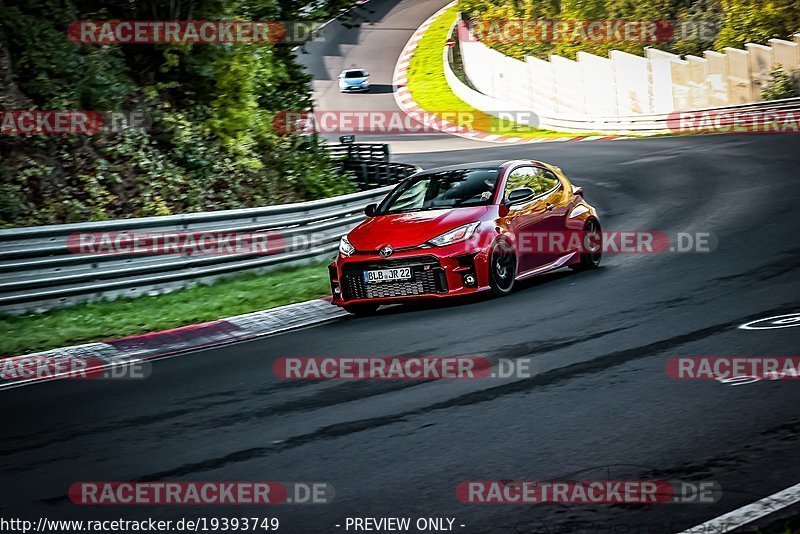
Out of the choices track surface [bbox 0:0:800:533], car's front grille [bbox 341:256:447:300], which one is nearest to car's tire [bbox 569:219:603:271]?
track surface [bbox 0:0:800:533]

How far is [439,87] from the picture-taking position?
2307 inches

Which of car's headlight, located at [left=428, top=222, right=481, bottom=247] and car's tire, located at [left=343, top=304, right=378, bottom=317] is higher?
car's headlight, located at [left=428, top=222, right=481, bottom=247]

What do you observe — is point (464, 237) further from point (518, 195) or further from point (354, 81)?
point (354, 81)

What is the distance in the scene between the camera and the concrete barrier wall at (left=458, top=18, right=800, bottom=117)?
127 feet

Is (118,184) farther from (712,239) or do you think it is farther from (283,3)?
(712,239)

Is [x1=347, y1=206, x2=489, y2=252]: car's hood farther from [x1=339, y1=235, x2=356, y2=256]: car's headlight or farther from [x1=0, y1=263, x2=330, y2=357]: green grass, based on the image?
[x1=0, y1=263, x2=330, y2=357]: green grass

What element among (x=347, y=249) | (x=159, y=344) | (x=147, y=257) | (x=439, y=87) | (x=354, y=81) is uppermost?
(x=354, y=81)

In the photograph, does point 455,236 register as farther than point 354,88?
No

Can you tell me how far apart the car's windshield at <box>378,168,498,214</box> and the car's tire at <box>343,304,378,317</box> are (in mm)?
1291

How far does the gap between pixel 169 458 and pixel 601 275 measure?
25.3 ft

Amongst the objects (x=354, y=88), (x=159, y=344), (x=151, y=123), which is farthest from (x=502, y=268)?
(x=354, y=88)

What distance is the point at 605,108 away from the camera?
44844 millimetres

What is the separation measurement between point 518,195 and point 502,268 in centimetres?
93

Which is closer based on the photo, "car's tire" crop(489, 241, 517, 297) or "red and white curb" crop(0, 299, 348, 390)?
"red and white curb" crop(0, 299, 348, 390)
